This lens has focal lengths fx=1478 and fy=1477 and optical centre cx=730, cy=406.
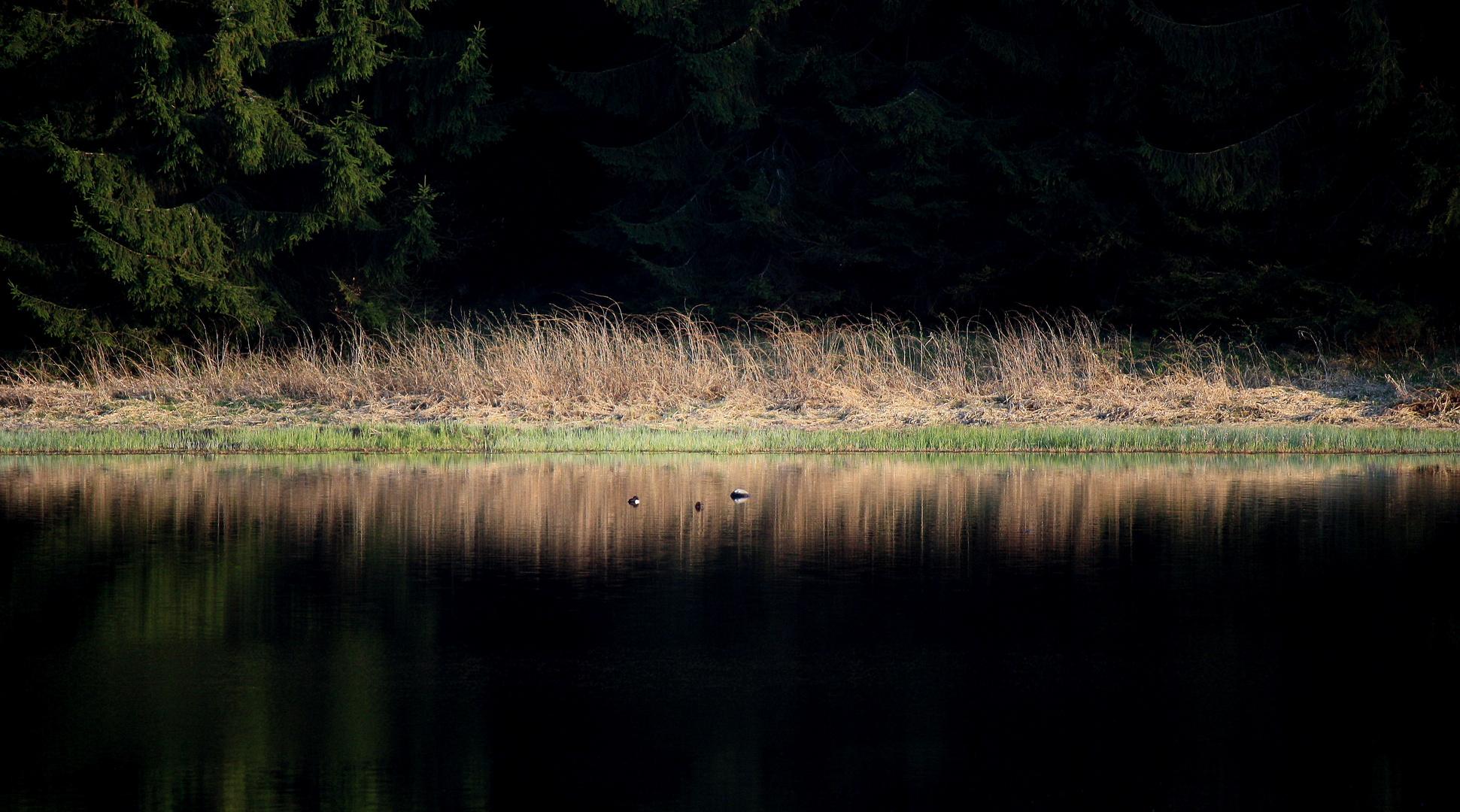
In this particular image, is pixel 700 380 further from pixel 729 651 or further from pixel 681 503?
pixel 729 651

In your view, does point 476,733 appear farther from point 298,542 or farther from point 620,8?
point 620,8

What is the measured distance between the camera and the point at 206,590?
363 inches

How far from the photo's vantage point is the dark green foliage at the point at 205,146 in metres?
28.4

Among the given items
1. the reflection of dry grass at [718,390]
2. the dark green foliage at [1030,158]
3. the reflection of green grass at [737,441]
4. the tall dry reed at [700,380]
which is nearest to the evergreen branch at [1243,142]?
the dark green foliage at [1030,158]

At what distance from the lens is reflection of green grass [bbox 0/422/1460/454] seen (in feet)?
61.2

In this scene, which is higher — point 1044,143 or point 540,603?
point 1044,143

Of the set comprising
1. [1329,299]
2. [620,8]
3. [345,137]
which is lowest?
[1329,299]

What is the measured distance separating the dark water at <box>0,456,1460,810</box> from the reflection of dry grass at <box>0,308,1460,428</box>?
26.5 ft

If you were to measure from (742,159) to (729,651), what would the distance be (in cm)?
2789

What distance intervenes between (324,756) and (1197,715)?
146 inches

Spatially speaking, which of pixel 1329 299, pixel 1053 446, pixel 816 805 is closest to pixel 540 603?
pixel 816 805

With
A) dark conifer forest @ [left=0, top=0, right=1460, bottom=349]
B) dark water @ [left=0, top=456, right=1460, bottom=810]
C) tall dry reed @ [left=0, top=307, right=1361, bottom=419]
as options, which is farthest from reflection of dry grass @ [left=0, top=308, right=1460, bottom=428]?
dark water @ [left=0, top=456, right=1460, bottom=810]

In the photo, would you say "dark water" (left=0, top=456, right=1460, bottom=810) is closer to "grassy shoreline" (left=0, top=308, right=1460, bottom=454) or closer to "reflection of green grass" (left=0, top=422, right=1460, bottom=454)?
"reflection of green grass" (left=0, top=422, right=1460, bottom=454)

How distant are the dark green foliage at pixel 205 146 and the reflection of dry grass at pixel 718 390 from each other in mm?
3153
